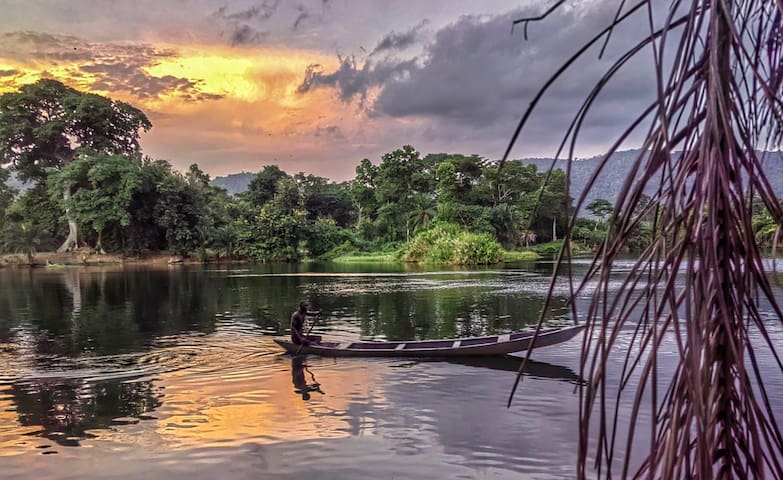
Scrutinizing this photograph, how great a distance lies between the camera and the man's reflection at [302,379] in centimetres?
885

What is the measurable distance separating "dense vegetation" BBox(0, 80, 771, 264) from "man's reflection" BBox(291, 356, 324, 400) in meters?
28.9

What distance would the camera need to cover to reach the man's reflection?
8.85 metres

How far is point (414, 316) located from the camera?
641 inches

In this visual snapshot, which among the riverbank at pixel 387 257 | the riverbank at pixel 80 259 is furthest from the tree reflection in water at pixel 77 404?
the riverbank at pixel 80 259

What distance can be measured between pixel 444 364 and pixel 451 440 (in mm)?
3483

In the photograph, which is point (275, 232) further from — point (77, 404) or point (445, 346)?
point (77, 404)

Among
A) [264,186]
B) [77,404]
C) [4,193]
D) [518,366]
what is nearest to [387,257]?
[264,186]

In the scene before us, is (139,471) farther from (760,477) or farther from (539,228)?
(539,228)

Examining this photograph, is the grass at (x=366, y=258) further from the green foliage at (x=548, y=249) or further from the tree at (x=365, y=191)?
the green foliage at (x=548, y=249)

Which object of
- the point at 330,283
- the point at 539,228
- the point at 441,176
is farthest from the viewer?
the point at 539,228

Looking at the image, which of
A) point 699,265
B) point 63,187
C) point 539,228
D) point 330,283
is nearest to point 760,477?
point 699,265

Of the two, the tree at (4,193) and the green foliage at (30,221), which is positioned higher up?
the tree at (4,193)

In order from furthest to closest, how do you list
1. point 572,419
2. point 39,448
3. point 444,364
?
1. point 444,364
2. point 572,419
3. point 39,448

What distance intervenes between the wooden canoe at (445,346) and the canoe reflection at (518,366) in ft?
0.46
